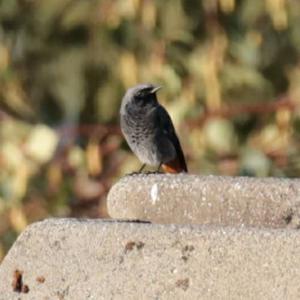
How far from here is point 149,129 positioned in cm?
776

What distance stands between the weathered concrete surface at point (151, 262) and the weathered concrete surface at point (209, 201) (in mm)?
690

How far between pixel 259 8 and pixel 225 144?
1116 mm

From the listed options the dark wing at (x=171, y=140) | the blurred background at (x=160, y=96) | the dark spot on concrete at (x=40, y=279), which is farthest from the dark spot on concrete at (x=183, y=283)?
the dark wing at (x=171, y=140)

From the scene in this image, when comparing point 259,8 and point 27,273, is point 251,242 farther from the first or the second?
point 259,8

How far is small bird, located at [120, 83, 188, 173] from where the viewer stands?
291 inches

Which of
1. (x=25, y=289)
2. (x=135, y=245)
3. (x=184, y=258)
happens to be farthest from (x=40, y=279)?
(x=184, y=258)

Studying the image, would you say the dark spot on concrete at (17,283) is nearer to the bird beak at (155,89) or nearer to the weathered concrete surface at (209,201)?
the weathered concrete surface at (209,201)

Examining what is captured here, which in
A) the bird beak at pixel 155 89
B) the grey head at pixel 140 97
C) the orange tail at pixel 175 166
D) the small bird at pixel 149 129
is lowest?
the orange tail at pixel 175 166

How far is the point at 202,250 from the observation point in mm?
3037

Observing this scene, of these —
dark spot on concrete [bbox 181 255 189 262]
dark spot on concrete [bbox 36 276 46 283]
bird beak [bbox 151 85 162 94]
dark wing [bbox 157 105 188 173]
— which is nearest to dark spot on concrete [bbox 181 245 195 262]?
dark spot on concrete [bbox 181 255 189 262]

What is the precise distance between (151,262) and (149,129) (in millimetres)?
4700

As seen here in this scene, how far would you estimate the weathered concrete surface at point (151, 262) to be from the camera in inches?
117

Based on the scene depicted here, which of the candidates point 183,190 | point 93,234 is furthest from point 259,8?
point 93,234

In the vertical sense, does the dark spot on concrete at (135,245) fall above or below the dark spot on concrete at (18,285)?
above
